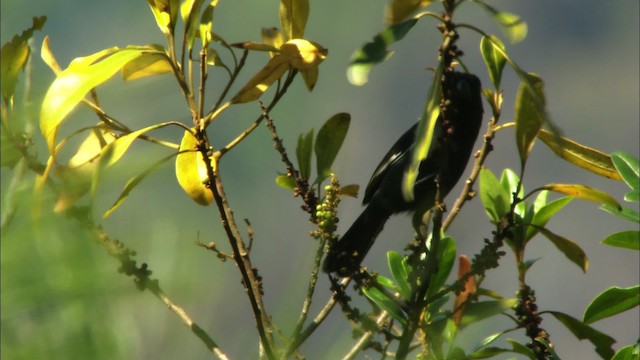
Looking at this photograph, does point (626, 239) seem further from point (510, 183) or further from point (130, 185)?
point (130, 185)

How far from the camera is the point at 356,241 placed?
187 cm

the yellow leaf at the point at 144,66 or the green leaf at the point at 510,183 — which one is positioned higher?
the yellow leaf at the point at 144,66

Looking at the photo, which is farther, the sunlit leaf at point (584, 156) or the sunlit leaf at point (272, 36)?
the sunlit leaf at point (272, 36)

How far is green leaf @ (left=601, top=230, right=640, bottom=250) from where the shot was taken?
1.02m

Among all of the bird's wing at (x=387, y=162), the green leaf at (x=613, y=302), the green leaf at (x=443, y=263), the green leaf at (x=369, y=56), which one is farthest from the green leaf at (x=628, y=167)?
the bird's wing at (x=387, y=162)

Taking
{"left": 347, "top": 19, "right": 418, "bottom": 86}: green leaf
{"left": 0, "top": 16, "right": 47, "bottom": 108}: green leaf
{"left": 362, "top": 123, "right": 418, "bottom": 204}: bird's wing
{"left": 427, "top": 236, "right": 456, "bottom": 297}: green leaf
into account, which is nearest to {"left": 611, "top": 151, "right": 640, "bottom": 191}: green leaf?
{"left": 427, "top": 236, "right": 456, "bottom": 297}: green leaf

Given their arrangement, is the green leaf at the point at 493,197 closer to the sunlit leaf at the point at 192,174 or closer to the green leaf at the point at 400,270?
the green leaf at the point at 400,270

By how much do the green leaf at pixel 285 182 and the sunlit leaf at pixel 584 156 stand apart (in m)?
0.40

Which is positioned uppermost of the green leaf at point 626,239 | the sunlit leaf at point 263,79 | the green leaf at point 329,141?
the sunlit leaf at point 263,79

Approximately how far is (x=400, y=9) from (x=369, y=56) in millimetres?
119

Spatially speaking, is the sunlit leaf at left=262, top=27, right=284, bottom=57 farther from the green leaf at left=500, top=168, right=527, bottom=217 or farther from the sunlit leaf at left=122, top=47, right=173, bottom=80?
the green leaf at left=500, top=168, right=527, bottom=217

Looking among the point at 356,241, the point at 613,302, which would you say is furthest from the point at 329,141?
the point at 356,241

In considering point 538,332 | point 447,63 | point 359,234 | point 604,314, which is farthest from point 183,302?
point 359,234

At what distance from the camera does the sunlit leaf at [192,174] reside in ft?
3.50
